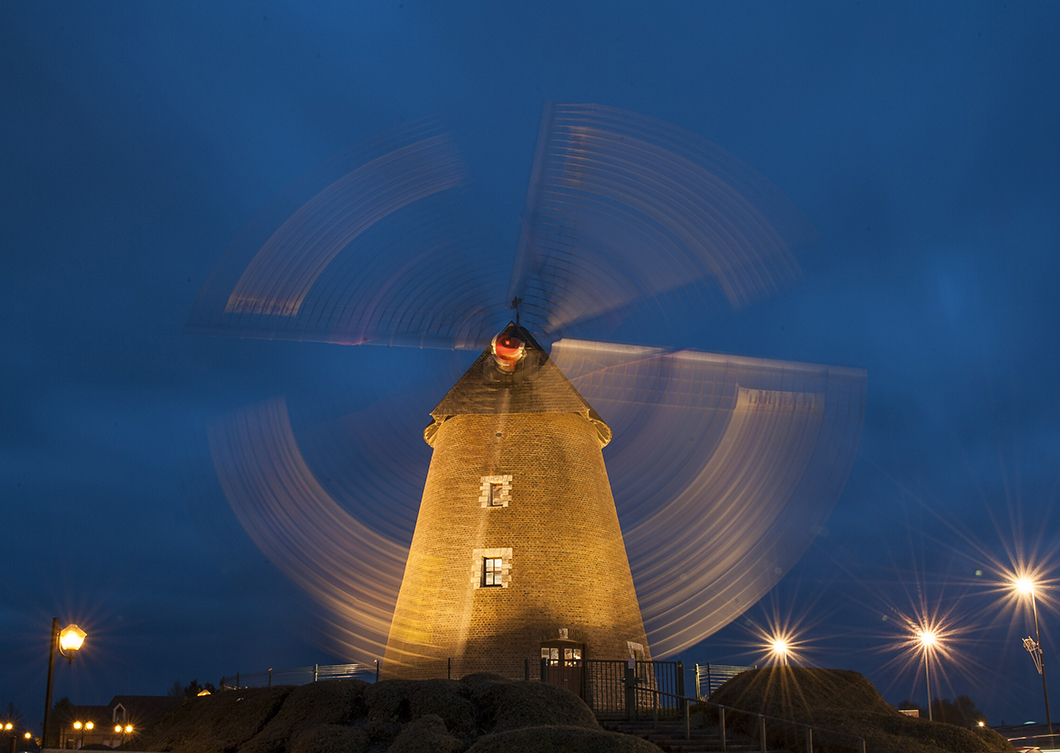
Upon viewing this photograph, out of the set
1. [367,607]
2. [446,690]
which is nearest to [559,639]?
[367,607]

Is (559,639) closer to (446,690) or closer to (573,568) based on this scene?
(573,568)

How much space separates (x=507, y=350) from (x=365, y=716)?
12.7 m

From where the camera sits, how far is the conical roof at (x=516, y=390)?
21578 millimetres

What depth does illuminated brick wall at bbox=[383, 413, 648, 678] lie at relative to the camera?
19.0 m

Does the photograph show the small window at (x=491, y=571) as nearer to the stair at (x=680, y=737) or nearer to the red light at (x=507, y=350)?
the red light at (x=507, y=350)

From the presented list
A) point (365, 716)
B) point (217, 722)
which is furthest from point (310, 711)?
point (217, 722)

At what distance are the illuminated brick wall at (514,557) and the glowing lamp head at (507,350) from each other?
143 cm

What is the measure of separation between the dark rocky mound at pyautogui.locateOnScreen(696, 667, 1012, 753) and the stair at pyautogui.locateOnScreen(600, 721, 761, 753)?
57 centimetres

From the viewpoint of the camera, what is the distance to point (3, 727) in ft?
180

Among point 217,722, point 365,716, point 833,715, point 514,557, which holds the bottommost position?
point 833,715

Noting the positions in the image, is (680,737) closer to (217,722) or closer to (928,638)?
(217,722)

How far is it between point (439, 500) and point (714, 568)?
8.85 meters

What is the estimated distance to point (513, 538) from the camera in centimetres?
1995

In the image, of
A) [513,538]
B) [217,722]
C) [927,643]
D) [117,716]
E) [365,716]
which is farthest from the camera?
[117,716]
